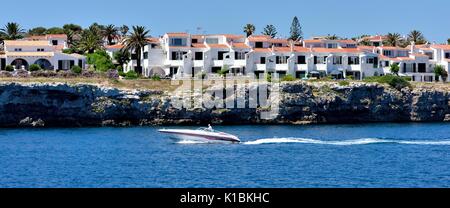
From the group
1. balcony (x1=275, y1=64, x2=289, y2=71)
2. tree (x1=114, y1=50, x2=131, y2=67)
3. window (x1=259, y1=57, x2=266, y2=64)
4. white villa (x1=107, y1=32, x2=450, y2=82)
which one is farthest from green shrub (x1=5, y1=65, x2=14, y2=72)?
balcony (x1=275, y1=64, x2=289, y2=71)

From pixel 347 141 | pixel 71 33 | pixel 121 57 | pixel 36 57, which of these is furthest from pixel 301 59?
pixel 71 33

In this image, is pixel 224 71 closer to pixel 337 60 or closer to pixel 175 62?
pixel 175 62

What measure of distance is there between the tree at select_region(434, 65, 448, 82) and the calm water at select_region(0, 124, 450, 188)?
46302mm

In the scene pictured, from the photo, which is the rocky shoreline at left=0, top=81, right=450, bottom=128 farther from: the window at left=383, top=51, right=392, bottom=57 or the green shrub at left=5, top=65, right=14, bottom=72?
the window at left=383, top=51, right=392, bottom=57

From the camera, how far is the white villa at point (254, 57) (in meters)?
115

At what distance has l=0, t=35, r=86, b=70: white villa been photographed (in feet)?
362

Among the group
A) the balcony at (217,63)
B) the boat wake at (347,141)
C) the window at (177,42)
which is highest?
the window at (177,42)

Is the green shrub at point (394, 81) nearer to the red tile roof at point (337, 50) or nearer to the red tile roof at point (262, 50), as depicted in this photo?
the red tile roof at point (337, 50)

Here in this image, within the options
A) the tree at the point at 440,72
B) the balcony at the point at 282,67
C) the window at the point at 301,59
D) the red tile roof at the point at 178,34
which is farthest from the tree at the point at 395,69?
the red tile roof at the point at 178,34

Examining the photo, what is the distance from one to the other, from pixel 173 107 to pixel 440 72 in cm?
5350

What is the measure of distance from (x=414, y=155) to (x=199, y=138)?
19886 mm

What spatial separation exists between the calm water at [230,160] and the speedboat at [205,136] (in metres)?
1.54

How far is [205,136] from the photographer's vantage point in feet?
230

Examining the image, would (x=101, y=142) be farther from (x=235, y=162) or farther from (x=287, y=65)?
(x=287, y=65)
